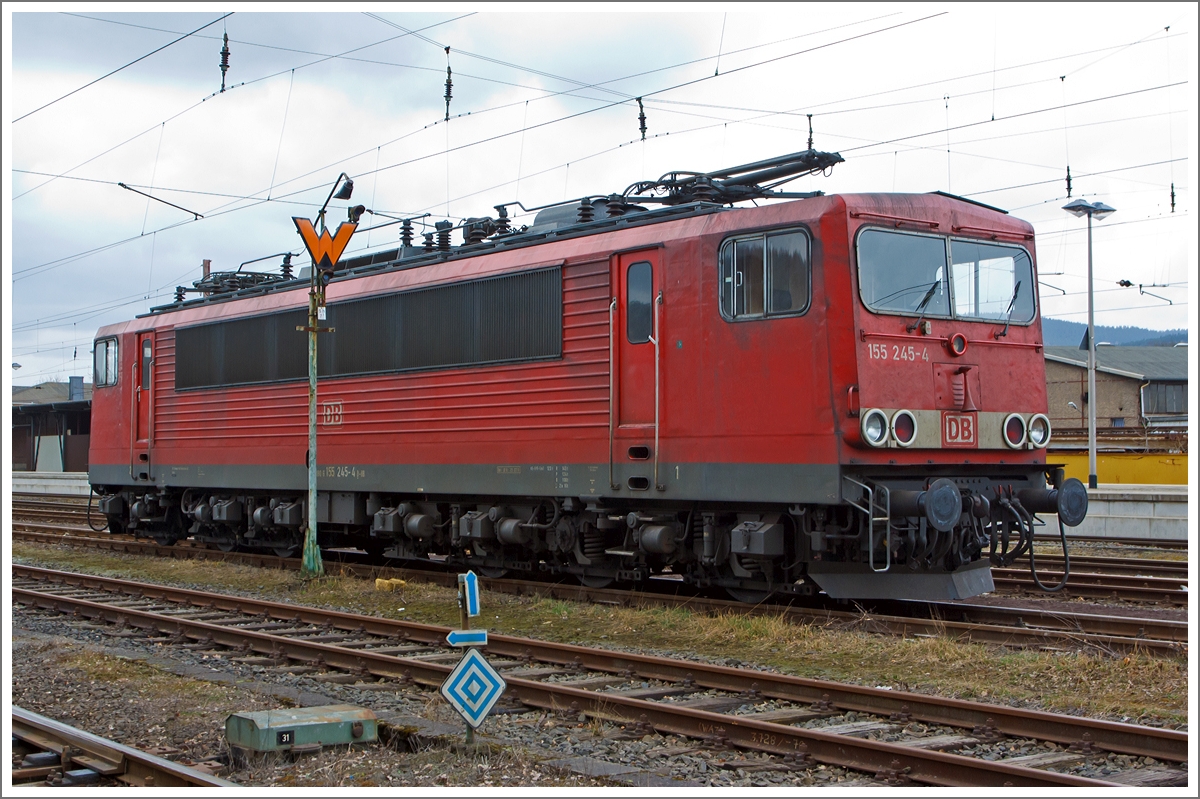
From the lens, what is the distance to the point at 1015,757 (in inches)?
268

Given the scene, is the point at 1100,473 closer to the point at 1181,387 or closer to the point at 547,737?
the point at 547,737

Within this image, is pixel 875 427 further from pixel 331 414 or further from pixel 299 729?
pixel 331 414

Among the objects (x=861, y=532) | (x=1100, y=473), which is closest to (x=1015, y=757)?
(x=861, y=532)

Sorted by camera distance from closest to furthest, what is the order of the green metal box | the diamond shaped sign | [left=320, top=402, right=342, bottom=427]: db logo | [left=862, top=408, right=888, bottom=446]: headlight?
the green metal box
the diamond shaped sign
[left=862, top=408, right=888, bottom=446]: headlight
[left=320, top=402, right=342, bottom=427]: db logo

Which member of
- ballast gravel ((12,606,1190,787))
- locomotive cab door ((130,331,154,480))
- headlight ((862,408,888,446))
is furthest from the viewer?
locomotive cab door ((130,331,154,480))

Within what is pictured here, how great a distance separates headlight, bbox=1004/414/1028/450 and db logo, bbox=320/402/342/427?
9292 mm

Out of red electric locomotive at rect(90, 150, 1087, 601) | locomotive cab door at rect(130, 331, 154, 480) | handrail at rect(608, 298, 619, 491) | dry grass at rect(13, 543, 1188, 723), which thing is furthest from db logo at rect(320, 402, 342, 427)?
handrail at rect(608, 298, 619, 491)

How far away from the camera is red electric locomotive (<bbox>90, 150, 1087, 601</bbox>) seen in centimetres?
1074

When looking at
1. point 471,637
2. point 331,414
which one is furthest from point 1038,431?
point 331,414

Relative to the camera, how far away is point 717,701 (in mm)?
8266

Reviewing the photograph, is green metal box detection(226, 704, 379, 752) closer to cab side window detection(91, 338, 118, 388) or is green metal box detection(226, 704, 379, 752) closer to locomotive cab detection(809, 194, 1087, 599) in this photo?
locomotive cab detection(809, 194, 1087, 599)

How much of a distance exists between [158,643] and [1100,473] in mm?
27034

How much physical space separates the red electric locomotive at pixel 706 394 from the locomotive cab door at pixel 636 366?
0.08ft

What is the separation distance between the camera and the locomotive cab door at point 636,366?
1220 centimetres
